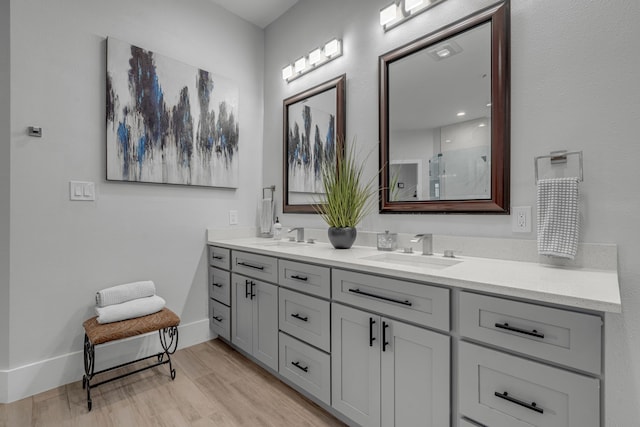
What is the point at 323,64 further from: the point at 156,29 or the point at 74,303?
the point at 74,303

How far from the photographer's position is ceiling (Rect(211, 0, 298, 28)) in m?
2.54

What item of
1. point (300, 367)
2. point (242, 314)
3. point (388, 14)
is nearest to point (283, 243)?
point (242, 314)

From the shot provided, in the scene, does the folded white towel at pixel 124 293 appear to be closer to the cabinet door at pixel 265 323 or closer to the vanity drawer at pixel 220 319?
the vanity drawer at pixel 220 319

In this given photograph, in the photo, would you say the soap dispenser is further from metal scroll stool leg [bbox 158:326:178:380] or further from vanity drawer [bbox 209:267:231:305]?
metal scroll stool leg [bbox 158:326:178:380]

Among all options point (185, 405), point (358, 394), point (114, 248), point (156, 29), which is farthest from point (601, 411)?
point (156, 29)

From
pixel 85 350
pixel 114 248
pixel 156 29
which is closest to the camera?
pixel 85 350

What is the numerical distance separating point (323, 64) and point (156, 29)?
4.03ft

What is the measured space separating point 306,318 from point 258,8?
2503 millimetres

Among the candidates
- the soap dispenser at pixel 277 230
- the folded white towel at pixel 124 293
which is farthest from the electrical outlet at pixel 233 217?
the folded white towel at pixel 124 293

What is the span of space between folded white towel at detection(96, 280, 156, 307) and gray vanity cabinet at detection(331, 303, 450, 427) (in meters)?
1.31

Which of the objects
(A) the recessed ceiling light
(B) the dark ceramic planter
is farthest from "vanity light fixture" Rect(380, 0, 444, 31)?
(B) the dark ceramic planter

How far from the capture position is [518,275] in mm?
1114

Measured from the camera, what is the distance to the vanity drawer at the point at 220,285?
2.29 metres

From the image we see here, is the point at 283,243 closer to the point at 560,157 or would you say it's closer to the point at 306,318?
the point at 306,318
